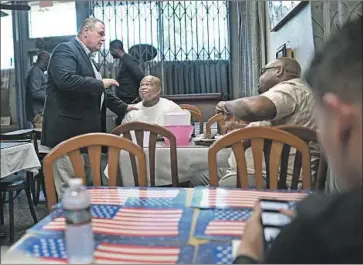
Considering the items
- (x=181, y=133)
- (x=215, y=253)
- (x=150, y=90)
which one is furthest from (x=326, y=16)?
(x=150, y=90)

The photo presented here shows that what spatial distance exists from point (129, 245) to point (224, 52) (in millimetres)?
5101

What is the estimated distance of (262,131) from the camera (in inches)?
70.5

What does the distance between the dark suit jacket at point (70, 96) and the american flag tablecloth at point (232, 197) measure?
162 centimetres

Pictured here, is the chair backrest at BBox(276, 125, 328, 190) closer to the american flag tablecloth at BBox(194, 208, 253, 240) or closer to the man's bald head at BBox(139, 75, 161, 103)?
the american flag tablecloth at BBox(194, 208, 253, 240)

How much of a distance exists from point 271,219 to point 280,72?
143cm

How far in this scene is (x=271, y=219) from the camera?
93cm

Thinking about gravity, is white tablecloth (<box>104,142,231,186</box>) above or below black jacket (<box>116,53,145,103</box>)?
below

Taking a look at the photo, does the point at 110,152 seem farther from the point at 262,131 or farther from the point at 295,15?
the point at 295,15

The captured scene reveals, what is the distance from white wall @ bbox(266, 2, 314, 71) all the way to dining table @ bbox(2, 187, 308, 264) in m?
1.02

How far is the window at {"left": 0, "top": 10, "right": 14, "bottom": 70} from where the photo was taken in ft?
2.55

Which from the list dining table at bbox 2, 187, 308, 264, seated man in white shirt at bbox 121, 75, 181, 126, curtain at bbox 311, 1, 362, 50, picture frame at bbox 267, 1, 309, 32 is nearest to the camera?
dining table at bbox 2, 187, 308, 264

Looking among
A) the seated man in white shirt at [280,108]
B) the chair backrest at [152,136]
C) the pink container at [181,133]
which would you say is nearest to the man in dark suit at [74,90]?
the chair backrest at [152,136]

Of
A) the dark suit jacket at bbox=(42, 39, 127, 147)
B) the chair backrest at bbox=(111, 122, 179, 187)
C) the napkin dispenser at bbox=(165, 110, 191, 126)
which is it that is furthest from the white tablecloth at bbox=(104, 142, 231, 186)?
the dark suit jacket at bbox=(42, 39, 127, 147)

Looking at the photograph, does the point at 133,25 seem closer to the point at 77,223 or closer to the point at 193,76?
the point at 193,76
